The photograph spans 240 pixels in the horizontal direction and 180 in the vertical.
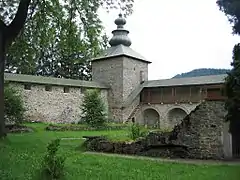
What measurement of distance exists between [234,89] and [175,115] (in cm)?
2403

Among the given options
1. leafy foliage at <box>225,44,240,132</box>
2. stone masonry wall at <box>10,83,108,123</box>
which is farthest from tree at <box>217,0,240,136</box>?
stone masonry wall at <box>10,83,108,123</box>

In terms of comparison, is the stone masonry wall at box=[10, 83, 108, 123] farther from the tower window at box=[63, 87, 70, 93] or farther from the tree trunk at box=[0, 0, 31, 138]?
the tree trunk at box=[0, 0, 31, 138]

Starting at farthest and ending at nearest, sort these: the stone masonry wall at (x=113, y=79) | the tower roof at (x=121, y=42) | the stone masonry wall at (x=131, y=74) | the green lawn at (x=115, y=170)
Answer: the tower roof at (x=121, y=42) → the stone masonry wall at (x=131, y=74) → the stone masonry wall at (x=113, y=79) → the green lawn at (x=115, y=170)

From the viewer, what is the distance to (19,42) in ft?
47.5

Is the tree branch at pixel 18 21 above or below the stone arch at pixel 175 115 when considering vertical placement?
above

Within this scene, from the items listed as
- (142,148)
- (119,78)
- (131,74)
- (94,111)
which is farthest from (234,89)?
(131,74)

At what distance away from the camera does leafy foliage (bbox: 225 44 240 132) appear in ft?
30.2

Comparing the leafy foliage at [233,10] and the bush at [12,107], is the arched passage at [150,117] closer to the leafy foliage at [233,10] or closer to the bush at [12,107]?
the bush at [12,107]

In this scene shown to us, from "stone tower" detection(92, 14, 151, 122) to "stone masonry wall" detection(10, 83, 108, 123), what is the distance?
4486 mm

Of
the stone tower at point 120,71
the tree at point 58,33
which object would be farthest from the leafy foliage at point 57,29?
the stone tower at point 120,71

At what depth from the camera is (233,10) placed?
906cm

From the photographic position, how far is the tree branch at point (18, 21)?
39.7ft

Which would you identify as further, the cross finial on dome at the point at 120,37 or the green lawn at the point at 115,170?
the cross finial on dome at the point at 120,37

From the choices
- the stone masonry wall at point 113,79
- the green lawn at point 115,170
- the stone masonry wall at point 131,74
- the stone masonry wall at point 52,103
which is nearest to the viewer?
the green lawn at point 115,170
